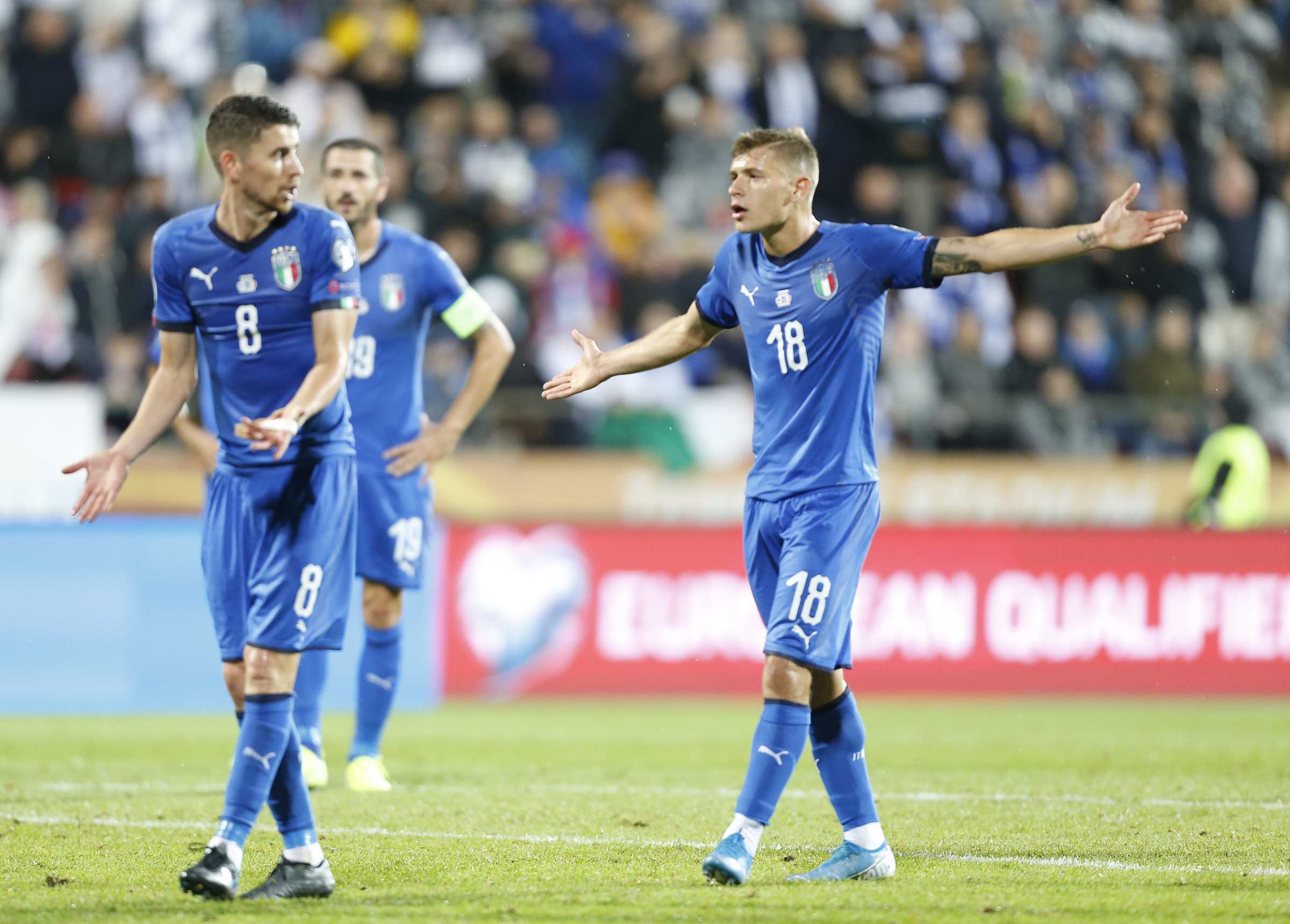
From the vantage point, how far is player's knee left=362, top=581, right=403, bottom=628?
8.27 metres

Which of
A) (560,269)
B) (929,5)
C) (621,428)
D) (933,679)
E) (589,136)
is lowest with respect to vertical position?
(933,679)

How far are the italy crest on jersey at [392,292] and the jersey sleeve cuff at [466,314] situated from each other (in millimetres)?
223

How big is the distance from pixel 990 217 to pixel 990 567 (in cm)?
490

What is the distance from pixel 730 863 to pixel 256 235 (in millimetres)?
2511

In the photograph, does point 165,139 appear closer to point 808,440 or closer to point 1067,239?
point 808,440

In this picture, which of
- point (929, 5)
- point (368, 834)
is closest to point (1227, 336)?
point (929, 5)

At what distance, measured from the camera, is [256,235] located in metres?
5.55

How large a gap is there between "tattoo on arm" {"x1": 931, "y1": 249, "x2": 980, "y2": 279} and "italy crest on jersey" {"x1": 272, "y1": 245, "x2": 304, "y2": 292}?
205 cm

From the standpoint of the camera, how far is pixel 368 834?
21.5 ft

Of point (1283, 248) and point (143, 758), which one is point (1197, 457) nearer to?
point (1283, 248)

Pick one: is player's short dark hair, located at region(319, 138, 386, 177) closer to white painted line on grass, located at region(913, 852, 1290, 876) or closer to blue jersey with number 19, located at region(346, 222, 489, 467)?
blue jersey with number 19, located at region(346, 222, 489, 467)

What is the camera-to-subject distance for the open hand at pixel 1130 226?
207 inches

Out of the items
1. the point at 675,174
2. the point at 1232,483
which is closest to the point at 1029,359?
the point at 1232,483

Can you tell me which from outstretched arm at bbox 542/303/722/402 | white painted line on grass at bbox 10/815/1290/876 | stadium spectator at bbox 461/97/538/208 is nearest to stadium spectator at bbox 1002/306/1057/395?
stadium spectator at bbox 461/97/538/208
